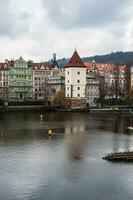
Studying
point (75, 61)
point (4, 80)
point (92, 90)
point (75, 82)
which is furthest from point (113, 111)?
point (4, 80)

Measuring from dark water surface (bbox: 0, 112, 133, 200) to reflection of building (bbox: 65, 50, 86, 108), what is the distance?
4854 cm

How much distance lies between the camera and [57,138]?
40.9 meters

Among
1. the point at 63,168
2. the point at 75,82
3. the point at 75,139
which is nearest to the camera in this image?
the point at 63,168

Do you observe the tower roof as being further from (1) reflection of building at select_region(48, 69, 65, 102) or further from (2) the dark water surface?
(2) the dark water surface

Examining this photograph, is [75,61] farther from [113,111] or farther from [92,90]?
[113,111]

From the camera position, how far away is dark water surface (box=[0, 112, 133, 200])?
70.5 ft

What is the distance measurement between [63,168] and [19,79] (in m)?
80.5

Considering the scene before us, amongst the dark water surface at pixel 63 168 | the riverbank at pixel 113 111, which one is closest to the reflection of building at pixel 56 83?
the riverbank at pixel 113 111

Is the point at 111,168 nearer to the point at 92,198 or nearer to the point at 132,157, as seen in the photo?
the point at 132,157

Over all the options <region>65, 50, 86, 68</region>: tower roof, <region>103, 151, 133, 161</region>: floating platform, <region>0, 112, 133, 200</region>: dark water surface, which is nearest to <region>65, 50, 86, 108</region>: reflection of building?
<region>65, 50, 86, 68</region>: tower roof

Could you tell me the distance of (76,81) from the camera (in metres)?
91.9

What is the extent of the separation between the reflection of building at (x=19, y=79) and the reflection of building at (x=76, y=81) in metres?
17.0

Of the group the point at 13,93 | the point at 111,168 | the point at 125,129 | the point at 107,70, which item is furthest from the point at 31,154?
the point at 107,70

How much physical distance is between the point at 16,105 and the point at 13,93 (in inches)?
488
